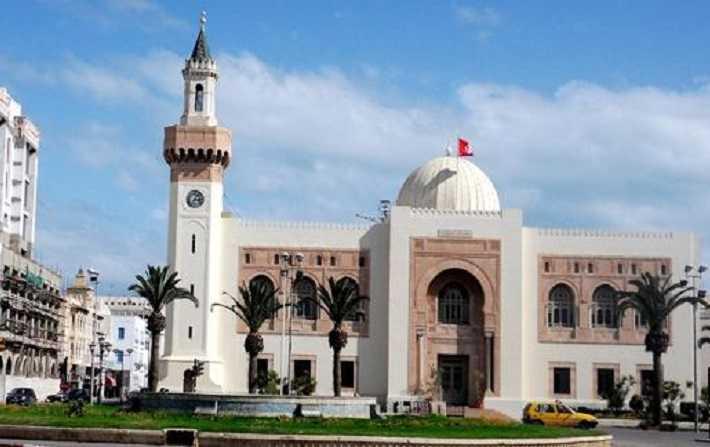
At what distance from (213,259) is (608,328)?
2101 cm

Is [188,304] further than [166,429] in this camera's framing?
Yes


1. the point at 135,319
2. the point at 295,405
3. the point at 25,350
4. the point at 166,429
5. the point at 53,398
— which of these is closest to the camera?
the point at 166,429

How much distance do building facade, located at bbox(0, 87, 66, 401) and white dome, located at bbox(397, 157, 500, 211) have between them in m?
22.4

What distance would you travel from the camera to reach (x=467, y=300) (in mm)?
62500

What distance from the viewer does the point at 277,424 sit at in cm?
3073

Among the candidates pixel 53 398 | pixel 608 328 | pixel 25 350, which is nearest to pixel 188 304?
pixel 53 398

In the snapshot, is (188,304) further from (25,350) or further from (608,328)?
(608,328)

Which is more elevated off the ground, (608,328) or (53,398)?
(608,328)

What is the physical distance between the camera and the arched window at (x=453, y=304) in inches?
2454

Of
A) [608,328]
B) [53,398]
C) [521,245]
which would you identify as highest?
[521,245]

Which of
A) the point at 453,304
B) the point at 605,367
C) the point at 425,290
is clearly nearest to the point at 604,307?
the point at 605,367

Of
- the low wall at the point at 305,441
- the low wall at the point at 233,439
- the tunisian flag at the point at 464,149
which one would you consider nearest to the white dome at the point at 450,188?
the tunisian flag at the point at 464,149

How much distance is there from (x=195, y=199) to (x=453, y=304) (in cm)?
1455

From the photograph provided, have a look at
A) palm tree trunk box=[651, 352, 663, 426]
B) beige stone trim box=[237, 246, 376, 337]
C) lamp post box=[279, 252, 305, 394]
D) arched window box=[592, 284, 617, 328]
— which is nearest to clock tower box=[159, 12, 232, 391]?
beige stone trim box=[237, 246, 376, 337]
